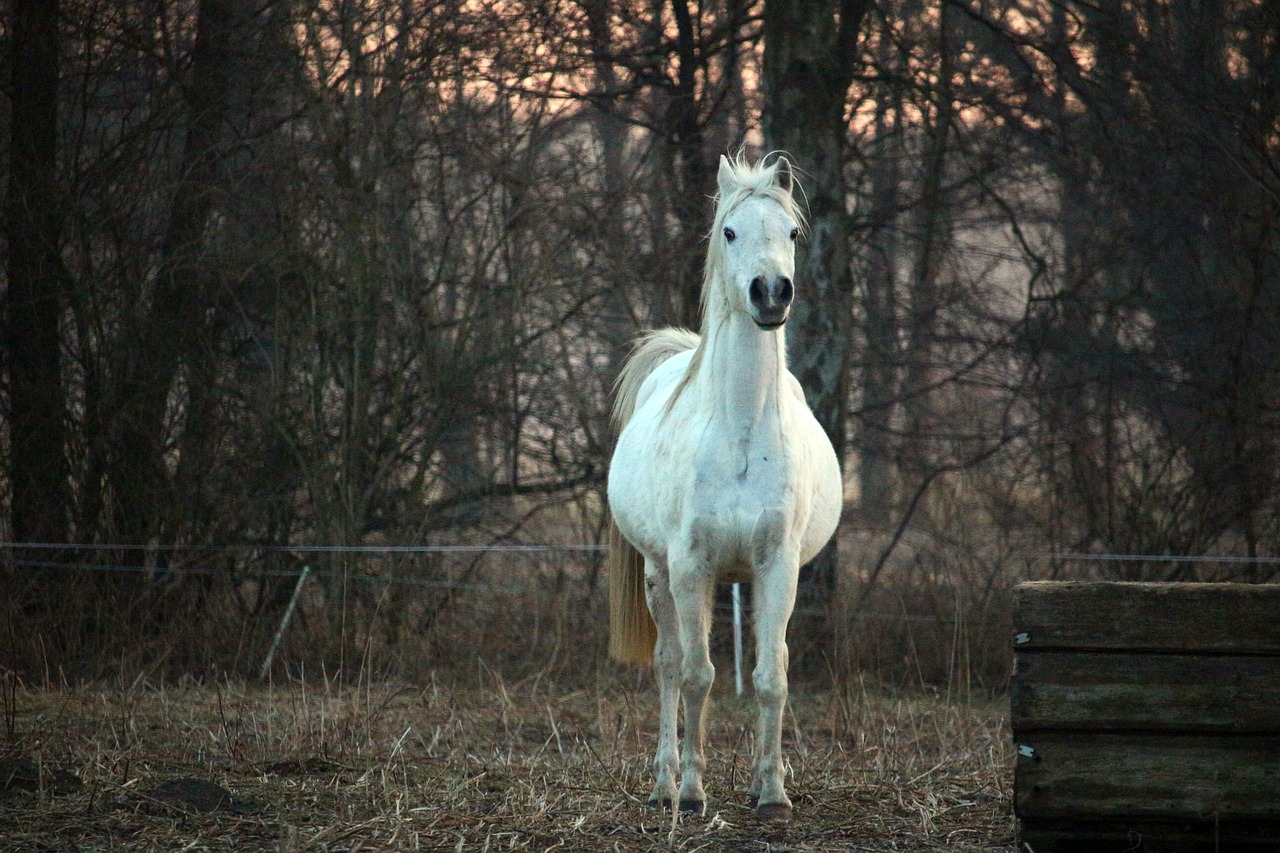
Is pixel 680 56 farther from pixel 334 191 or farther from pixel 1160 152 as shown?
pixel 1160 152

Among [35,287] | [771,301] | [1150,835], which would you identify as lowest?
[1150,835]

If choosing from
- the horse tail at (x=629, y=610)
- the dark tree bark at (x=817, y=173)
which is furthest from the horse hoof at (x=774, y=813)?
the dark tree bark at (x=817, y=173)

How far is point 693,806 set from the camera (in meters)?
4.36

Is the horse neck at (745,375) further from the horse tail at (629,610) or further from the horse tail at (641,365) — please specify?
the horse tail at (641,365)

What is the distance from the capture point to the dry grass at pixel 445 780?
3.84 m

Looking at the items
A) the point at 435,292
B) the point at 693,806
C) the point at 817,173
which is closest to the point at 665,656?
the point at 693,806

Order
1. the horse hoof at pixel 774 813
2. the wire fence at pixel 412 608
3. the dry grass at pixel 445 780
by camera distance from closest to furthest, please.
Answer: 1. the dry grass at pixel 445 780
2. the horse hoof at pixel 774 813
3. the wire fence at pixel 412 608

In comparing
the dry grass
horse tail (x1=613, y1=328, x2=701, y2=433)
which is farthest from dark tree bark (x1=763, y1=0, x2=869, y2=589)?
the dry grass

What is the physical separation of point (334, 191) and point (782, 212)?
4808 mm

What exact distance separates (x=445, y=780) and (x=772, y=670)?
1.40 metres

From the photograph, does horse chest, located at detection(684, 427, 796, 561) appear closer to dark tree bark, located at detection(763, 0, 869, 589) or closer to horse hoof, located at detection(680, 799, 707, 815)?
horse hoof, located at detection(680, 799, 707, 815)

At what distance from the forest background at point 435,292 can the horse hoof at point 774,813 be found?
396 centimetres

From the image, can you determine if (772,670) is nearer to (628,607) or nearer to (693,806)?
(693,806)

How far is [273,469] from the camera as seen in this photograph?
27.6ft
